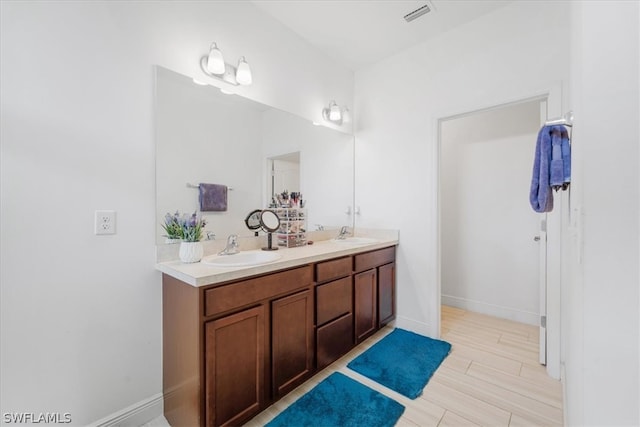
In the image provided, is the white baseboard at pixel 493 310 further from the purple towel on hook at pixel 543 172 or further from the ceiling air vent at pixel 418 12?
the ceiling air vent at pixel 418 12

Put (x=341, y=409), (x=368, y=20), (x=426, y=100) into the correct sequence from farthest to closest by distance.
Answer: (x=426, y=100), (x=368, y=20), (x=341, y=409)

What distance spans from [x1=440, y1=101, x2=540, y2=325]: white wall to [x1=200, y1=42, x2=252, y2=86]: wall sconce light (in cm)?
199

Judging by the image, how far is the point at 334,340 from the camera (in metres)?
1.97

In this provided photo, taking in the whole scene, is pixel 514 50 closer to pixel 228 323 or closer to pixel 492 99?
pixel 492 99

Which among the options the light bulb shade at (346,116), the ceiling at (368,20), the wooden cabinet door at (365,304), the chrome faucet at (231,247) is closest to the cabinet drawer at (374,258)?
the wooden cabinet door at (365,304)

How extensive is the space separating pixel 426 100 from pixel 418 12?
677mm

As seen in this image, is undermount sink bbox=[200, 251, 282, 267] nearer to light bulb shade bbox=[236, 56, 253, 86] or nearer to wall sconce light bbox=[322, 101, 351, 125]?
light bulb shade bbox=[236, 56, 253, 86]

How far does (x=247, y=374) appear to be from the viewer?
1.42 m

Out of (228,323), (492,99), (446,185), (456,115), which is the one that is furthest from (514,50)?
(228,323)

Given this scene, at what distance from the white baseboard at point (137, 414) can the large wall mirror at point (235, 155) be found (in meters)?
Answer: 0.91

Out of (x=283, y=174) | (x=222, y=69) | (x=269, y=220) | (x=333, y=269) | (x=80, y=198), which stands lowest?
(x=333, y=269)

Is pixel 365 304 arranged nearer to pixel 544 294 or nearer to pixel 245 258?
pixel 245 258

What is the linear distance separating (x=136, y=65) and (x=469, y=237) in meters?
3.36

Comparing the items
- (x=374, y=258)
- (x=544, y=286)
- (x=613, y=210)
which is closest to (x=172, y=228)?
(x=374, y=258)
